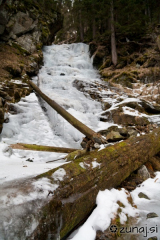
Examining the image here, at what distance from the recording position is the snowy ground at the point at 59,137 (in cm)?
205

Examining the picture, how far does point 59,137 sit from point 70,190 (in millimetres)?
4212

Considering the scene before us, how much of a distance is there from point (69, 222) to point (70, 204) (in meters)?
0.20

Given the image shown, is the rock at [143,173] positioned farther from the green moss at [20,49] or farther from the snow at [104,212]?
Answer: the green moss at [20,49]

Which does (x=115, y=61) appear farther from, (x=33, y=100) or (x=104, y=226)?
(x=104, y=226)

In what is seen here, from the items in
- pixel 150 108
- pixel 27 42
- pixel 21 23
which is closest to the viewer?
pixel 150 108

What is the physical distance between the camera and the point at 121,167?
2.77 m

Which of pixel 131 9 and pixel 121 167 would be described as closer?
pixel 121 167

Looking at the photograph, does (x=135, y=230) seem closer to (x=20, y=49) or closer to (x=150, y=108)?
(x=150, y=108)

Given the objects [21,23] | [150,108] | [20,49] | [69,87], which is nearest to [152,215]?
[150,108]

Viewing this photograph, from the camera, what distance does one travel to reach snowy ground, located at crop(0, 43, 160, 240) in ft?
6.72

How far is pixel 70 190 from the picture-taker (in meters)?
1.83

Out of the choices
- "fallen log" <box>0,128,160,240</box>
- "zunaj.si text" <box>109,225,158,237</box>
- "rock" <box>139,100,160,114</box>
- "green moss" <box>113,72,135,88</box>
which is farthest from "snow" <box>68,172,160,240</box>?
"green moss" <box>113,72,135,88</box>

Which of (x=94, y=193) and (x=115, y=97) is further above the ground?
(x=115, y=97)

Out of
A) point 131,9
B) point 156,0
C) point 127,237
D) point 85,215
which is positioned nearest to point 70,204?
point 85,215
